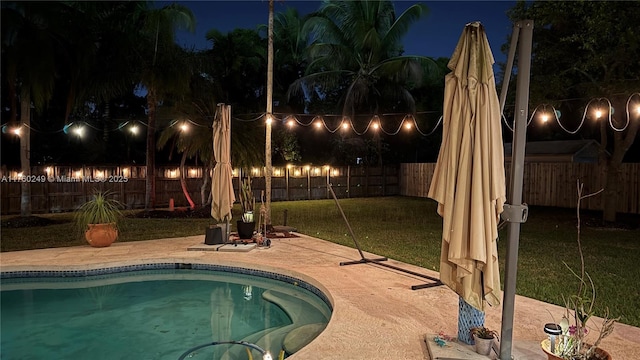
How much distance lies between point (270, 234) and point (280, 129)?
10073mm

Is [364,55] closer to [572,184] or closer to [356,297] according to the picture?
[572,184]

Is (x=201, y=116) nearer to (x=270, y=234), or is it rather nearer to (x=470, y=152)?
(x=270, y=234)

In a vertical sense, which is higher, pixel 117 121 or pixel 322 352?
pixel 117 121

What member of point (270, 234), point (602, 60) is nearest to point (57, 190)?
point (270, 234)

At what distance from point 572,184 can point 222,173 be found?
11.8 m

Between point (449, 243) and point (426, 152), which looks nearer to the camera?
point (449, 243)

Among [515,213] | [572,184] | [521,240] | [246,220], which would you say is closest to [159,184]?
[246,220]

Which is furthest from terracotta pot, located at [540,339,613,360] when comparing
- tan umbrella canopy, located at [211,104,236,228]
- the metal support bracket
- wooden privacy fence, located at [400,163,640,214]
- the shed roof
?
the shed roof

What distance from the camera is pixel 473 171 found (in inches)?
112

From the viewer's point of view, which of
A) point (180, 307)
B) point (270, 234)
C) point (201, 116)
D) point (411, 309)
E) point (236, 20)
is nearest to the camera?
point (411, 309)

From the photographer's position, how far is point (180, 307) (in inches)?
212

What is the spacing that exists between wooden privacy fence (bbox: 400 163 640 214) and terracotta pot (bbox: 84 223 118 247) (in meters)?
12.0

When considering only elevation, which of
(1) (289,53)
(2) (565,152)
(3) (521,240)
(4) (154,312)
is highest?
(1) (289,53)

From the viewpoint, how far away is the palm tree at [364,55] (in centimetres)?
1748
